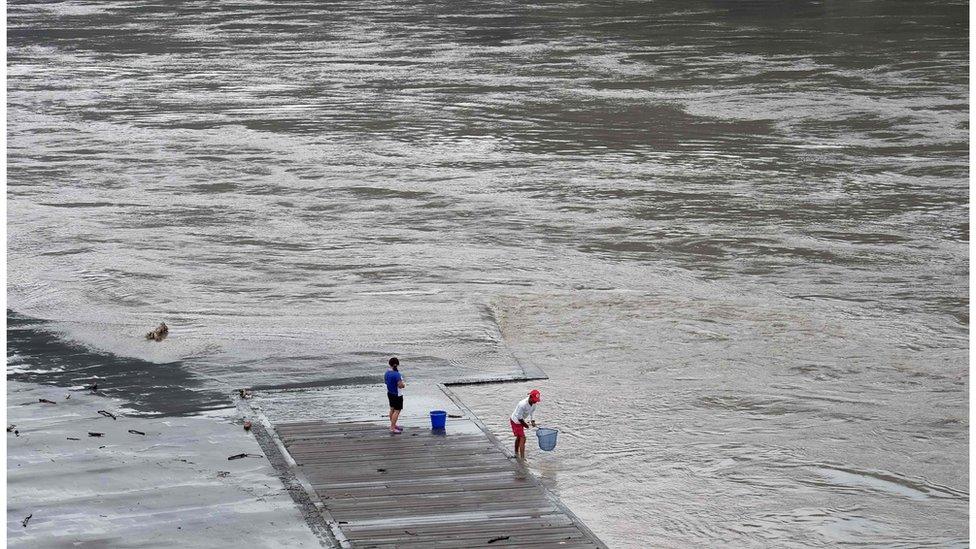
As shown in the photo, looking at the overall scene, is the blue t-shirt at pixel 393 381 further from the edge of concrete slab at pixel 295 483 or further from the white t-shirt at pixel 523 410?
the white t-shirt at pixel 523 410

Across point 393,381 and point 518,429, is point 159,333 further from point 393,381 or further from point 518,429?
point 518,429

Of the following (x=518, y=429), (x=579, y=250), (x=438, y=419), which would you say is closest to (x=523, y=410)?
(x=518, y=429)

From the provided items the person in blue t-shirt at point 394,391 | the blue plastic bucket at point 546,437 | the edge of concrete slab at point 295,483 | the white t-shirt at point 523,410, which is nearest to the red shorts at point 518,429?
the white t-shirt at point 523,410

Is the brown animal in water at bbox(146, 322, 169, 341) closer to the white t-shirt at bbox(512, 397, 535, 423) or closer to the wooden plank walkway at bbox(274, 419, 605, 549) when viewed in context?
the wooden plank walkway at bbox(274, 419, 605, 549)

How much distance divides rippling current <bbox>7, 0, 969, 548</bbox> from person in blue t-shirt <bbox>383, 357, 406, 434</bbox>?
1547mm

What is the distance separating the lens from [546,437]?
17422mm

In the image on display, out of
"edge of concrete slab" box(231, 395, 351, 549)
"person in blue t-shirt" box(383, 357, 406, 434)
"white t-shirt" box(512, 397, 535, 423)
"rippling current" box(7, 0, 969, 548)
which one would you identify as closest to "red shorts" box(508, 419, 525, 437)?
"white t-shirt" box(512, 397, 535, 423)

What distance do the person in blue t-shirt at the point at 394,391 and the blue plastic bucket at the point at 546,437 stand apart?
1674 millimetres

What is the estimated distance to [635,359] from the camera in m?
21.9

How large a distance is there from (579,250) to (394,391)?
11127mm

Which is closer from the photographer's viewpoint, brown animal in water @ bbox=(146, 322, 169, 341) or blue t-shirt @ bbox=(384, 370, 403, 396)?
blue t-shirt @ bbox=(384, 370, 403, 396)

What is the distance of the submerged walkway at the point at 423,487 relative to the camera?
48.6ft

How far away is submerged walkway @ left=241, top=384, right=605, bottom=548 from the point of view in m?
14.8

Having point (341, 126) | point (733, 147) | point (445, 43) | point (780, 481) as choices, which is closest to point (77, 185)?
point (341, 126)
